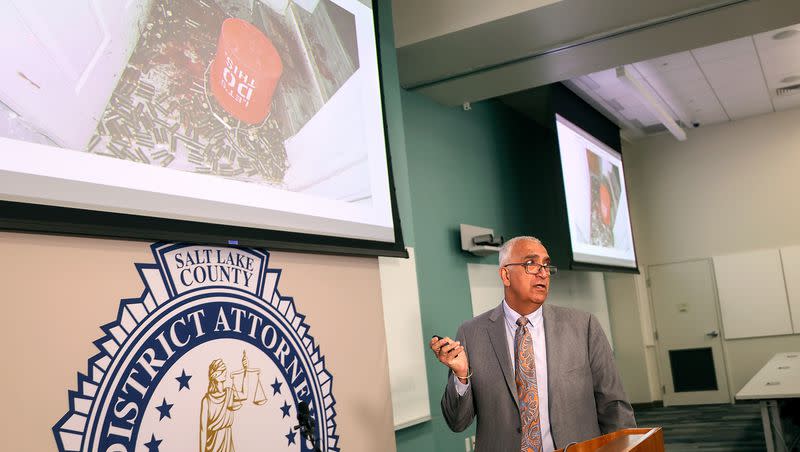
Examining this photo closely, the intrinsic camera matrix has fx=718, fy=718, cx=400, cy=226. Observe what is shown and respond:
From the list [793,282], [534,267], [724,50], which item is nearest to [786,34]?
[724,50]

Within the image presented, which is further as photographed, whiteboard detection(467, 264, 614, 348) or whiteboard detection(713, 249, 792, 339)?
whiteboard detection(713, 249, 792, 339)

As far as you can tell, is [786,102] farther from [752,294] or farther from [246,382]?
[246,382]

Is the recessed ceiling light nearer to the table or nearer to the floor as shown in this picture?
the table

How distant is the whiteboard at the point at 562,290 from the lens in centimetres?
596

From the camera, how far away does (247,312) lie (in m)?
2.31

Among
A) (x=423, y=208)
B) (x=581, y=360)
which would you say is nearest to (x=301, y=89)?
(x=581, y=360)

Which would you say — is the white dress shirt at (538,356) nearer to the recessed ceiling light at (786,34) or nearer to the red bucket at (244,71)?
the red bucket at (244,71)

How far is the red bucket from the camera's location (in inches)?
91.4

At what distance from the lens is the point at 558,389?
277 cm

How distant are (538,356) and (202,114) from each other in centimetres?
161

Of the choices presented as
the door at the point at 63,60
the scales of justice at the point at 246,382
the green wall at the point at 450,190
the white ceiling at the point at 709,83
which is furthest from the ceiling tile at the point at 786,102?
the door at the point at 63,60

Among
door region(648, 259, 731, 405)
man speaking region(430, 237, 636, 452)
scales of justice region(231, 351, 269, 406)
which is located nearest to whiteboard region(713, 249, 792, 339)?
door region(648, 259, 731, 405)

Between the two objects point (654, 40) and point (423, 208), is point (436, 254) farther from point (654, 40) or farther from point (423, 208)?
point (654, 40)

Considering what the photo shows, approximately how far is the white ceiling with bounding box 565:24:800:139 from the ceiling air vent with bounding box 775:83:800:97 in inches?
1.6
